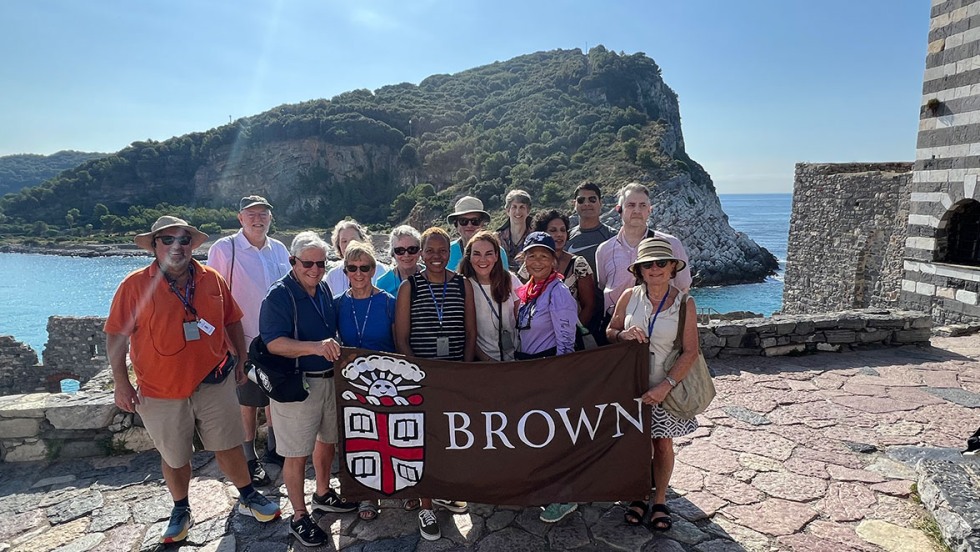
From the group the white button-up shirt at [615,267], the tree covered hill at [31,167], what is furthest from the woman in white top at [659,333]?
the tree covered hill at [31,167]

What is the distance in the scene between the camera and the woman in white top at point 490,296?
3.27 meters

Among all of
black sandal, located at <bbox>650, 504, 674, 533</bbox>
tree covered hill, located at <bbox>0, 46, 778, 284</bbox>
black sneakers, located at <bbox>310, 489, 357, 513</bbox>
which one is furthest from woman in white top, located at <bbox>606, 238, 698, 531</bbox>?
tree covered hill, located at <bbox>0, 46, 778, 284</bbox>

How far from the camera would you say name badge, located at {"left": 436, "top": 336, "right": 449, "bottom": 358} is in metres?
3.27

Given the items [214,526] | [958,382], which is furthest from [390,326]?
[958,382]

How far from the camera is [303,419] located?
10.4ft

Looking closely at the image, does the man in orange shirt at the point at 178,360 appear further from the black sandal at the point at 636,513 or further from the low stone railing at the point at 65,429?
the black sandal at the point at 636,513

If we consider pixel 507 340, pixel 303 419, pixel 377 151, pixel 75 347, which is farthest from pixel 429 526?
pixel 377 151

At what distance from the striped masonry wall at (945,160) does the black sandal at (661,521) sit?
384 inches

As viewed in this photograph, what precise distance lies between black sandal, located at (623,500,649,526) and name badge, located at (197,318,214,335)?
9.61 feet

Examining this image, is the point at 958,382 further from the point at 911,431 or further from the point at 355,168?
the point at 355,168

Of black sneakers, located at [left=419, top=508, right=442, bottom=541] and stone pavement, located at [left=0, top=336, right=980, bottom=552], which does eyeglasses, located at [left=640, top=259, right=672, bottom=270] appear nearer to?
stone pavement, located at [left=0, top=336, right=980, bottom=552]

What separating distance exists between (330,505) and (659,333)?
8.16ft

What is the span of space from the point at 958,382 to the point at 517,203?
5.58 metres

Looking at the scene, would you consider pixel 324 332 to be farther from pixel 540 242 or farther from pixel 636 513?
pixel 636 513
